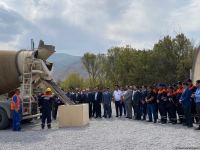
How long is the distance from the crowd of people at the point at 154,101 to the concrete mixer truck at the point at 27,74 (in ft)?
13.0

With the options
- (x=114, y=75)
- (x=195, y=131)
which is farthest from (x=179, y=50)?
(x=195, y=131)

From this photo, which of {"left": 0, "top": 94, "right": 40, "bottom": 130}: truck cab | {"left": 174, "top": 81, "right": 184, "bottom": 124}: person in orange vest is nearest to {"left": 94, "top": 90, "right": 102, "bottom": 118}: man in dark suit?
{"left": 0, "top": 94, "right": 40, "bottom": 130}: truck cab

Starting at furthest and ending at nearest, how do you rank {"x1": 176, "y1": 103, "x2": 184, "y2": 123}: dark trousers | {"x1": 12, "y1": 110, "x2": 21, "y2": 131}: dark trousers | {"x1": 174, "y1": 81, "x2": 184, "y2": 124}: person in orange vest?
{"x1": 176, "y1": 103, "x2": 184, "y2": 123}: dark trousers, {"x1": 174, "y1": 81, "x2": 184, "y2": 124}: person in orange vest, {"x1": 12, "y1": 110, "x2": 21, "y2": 131}: dark trousers

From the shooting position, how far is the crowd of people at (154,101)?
53.7 ft

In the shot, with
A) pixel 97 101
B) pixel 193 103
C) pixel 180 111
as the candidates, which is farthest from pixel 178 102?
pixel 97 101

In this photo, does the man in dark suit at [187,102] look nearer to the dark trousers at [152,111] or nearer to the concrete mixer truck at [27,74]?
the dark trousers at [152,111]

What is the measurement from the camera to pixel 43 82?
1898 cm

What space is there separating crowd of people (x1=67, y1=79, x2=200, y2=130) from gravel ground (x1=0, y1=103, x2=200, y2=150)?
4.22ft

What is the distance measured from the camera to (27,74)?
18.2 m

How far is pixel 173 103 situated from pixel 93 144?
682 cm

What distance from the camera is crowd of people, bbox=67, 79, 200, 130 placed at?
16362 mm

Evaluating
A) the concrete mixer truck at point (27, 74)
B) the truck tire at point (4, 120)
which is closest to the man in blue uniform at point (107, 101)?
the concrete mixer truck at point (27, 74)

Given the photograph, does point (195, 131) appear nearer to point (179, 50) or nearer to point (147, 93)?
point (147, 93)

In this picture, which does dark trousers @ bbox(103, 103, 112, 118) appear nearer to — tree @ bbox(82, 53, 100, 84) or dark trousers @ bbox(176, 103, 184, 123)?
dark trousers @ bbox(176, 103, 184, 123)
